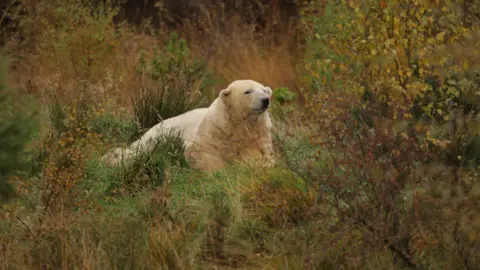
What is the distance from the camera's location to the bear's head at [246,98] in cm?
739

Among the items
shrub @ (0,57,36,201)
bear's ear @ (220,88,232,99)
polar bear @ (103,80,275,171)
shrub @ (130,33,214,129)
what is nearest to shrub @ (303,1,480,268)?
shrub @ (0,57,36,201)

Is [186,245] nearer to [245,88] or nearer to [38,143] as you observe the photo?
[38,143]

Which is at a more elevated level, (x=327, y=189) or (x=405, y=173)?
(x=405, y=173)

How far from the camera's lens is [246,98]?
7543 millimetres

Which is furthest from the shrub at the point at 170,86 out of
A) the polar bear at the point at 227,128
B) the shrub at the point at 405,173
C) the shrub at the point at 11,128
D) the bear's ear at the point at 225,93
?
the shrub at the point at 405,173

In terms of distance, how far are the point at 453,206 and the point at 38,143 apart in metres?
3.31

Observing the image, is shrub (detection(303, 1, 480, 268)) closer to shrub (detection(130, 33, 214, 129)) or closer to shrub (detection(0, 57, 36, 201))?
shrub (detection(0, 57, 36, 201))

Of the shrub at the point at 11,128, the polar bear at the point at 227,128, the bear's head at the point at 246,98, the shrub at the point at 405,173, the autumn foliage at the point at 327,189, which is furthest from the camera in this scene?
the bear's head at the point at 246,98

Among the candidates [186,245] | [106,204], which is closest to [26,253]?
[186,245]

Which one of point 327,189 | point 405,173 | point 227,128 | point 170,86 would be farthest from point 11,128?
point 170,86

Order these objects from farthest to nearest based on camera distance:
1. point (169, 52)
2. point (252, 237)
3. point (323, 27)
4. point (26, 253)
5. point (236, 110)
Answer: point (169, 52), point (323, 27), point (236, 110), point (252, 237), point (26, 253)

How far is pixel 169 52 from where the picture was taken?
11.3m

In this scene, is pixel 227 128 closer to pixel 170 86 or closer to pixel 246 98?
pixel 246 98

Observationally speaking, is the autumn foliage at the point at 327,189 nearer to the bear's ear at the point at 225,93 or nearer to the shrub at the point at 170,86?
the bear's ear at the point at 225,93
